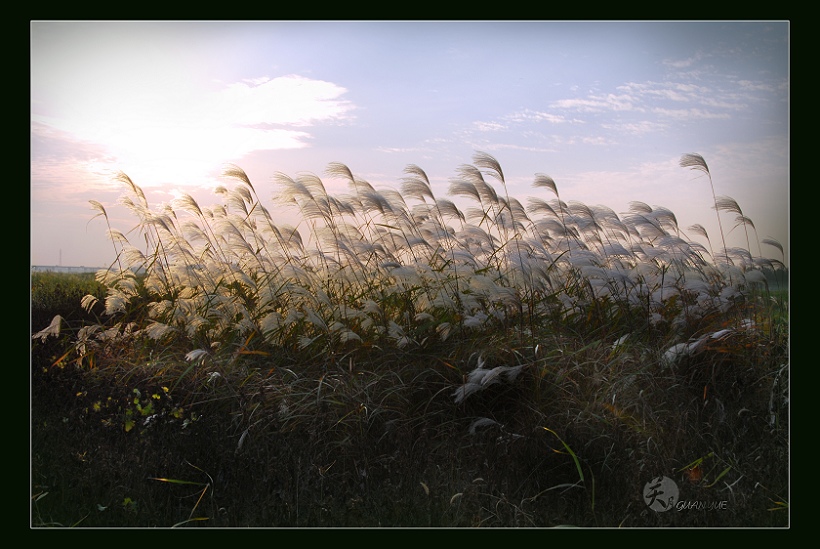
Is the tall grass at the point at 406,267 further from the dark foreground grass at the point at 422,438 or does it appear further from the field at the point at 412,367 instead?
the dark foreground grass at the point at 422,438

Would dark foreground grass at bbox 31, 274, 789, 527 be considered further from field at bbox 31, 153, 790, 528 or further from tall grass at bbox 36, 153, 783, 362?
tall grass at bbox 36, 153, 783, 362

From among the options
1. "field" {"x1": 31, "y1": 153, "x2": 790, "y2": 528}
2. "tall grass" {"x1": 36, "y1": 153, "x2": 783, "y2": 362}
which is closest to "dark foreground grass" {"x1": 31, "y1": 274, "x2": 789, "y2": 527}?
"field" {"x1": 31, "y1": 153, "x2": 790, "y2": 528}

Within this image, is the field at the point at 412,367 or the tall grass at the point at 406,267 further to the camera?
the tall grass at the point at 406,267

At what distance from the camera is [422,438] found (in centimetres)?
279

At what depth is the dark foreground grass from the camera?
274 centimetres

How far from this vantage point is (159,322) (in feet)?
10.5

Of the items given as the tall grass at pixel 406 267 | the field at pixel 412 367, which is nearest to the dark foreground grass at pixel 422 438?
the field at pixel 412 367

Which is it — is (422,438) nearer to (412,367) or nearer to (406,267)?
(412,367)

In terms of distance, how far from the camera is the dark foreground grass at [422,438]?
8.99ft

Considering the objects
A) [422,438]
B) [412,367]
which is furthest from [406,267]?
[422,438]

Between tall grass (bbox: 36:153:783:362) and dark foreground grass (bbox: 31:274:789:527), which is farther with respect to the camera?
tall grass (bbox: 36:153:783:362)

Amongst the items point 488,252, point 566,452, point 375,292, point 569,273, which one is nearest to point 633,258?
point 569,273

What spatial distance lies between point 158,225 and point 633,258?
2.42 metres

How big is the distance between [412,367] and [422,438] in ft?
1.06
